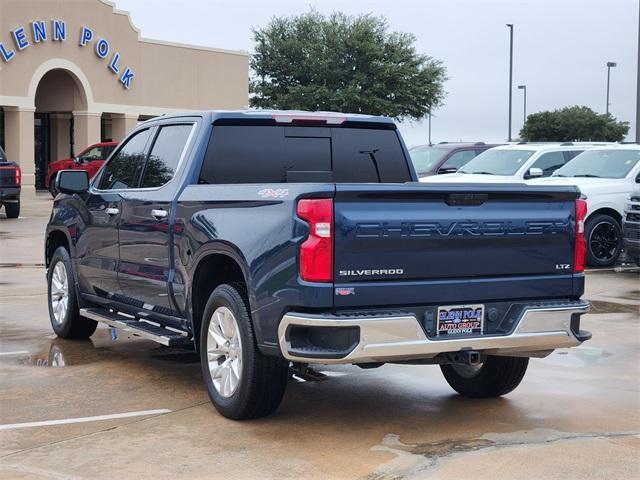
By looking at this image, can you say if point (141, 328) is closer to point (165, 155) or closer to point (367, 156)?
point (165, 155)

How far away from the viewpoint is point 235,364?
6.54 metres

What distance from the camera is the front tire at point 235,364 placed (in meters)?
6.30

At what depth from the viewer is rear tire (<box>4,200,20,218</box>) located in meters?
25.6

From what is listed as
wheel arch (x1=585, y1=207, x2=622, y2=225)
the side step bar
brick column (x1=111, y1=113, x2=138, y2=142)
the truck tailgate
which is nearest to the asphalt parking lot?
the side step bar

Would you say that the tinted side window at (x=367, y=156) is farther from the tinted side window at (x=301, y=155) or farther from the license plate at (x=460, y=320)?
the license plate at (x=460, y=320)

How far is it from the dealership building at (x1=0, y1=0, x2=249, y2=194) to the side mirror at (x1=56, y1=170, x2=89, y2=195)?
29568mm

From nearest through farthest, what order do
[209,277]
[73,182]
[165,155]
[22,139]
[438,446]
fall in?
[438,446], [209,277], [165,155], [73,182], [22,139]

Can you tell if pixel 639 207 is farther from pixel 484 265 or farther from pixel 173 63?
pixel 173 63

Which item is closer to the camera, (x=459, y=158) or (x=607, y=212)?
(x=607, y=212)

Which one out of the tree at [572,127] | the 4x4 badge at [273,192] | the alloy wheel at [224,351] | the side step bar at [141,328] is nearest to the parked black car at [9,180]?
the side step bar at [141,328]

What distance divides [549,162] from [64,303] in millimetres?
12357

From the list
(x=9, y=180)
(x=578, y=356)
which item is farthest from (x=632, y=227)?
(x=9, y=180)

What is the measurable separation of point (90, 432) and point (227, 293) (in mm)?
1165

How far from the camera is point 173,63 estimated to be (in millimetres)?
43750
